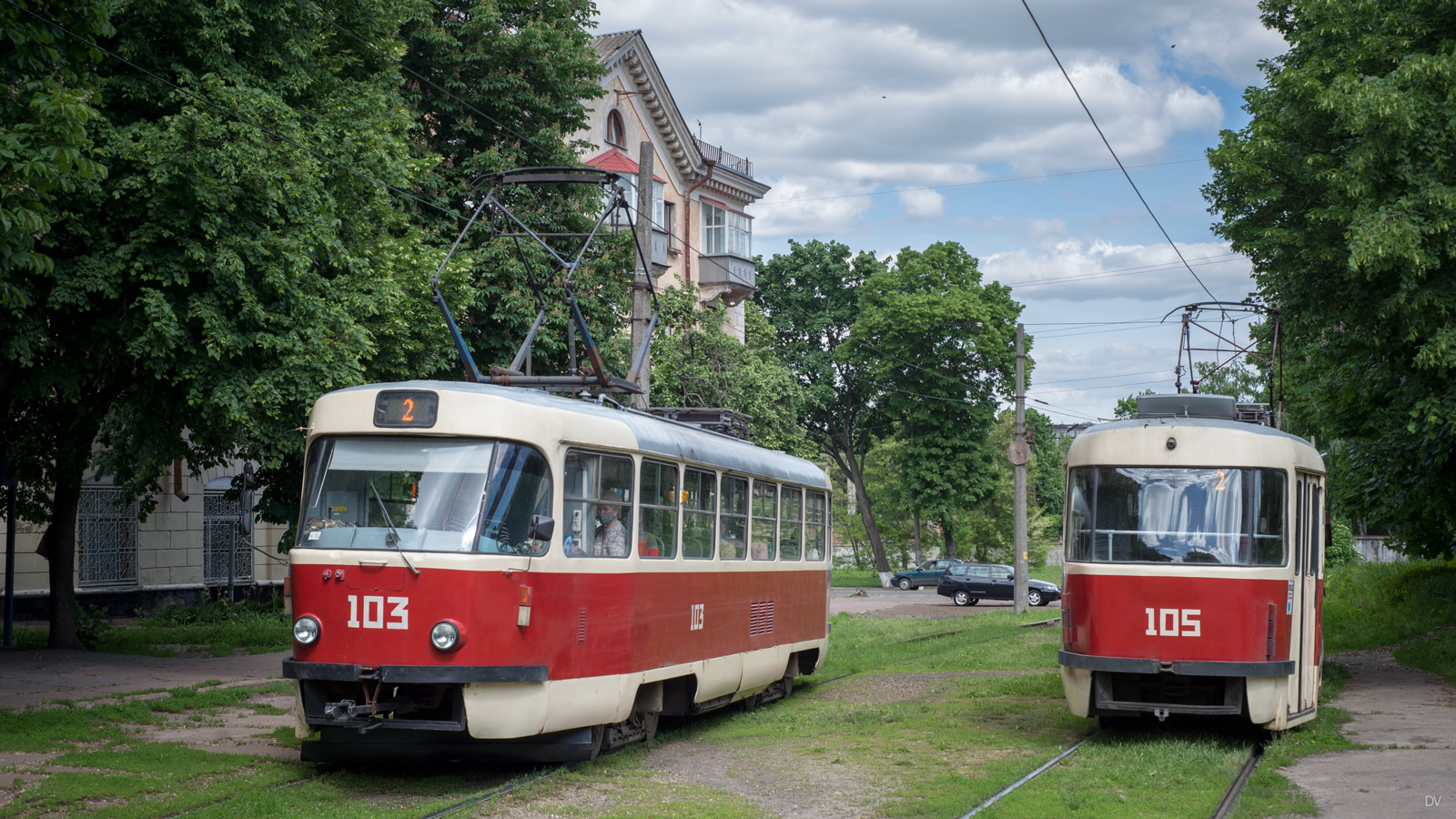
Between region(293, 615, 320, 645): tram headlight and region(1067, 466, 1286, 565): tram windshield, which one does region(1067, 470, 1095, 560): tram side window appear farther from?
region(293, 615, 320, 645): tram headlight

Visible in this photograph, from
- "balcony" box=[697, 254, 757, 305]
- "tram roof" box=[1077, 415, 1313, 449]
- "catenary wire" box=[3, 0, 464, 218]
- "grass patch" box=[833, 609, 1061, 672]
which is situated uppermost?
"balcony" box=[697, 254, 757, 305]

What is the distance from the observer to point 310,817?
8.59 meters

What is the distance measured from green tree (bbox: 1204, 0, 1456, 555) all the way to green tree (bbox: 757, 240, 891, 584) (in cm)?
3601

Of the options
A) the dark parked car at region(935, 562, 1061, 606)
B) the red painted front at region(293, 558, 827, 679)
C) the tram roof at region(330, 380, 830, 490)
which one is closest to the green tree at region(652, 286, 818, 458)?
the dark parked car at region(935, 562, 1061, 606)

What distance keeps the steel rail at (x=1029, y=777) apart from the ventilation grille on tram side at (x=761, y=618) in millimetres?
3650

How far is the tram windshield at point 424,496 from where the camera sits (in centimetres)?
977

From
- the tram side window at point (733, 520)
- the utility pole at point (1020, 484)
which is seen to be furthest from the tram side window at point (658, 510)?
the utility pole at point (1020, 484)

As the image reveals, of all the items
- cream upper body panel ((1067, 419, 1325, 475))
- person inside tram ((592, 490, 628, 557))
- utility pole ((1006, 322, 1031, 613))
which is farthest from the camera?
utility pole ((1006, 322, 1031, 613))

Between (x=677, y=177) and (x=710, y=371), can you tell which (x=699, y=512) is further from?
(x=677, y=177)

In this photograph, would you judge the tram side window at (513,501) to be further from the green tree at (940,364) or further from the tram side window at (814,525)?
the green tree at (940,364)

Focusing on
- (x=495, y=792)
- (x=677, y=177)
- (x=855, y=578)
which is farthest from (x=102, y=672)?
(x=855, y=578)

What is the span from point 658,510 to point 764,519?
345 centimetres

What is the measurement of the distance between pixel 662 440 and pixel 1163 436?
172 inches

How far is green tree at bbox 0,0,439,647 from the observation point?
50.5 ft
